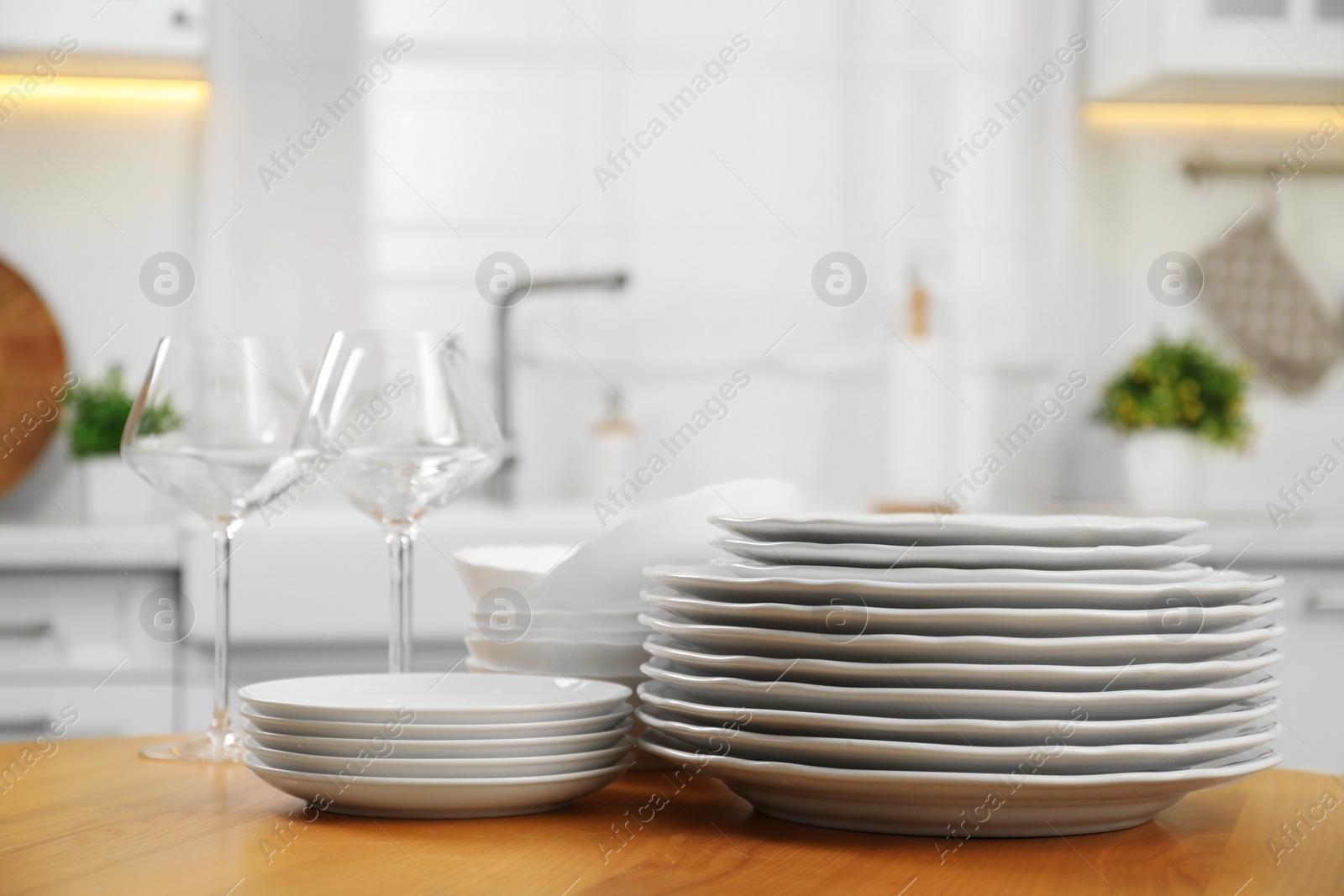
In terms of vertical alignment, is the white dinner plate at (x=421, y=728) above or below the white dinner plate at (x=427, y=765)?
above

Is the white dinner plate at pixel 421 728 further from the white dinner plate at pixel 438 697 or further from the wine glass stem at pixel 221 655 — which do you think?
the wine glass stem at pixel 221 655

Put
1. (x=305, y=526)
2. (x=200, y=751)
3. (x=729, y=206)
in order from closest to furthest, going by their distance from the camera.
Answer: (x=200, y=751) < (x=305, y=526) < (x=729, y=206)

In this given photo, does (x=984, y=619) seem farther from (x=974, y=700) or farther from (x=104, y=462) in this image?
(x=104, y=462)

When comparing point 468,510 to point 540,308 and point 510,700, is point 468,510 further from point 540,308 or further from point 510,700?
point 510,700

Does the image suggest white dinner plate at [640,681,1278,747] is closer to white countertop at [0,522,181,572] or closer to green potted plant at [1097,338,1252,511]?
white countertop at [0,522,181,572]

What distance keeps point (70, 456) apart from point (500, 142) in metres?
0.96

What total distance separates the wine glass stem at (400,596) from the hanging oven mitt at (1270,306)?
224 cm

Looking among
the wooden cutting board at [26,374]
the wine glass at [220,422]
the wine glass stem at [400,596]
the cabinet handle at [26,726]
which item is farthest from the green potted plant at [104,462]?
the wine glass stem at [400,596]

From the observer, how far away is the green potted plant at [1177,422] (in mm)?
2355

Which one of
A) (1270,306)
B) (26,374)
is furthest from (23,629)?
(1270,306)

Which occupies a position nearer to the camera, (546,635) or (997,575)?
(997,575)

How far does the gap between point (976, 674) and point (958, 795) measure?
51mm

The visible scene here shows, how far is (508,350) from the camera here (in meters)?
2.38

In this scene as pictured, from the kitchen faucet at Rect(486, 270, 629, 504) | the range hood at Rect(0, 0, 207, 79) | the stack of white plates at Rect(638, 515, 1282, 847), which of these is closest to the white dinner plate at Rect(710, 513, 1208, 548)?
the stack of white plates at Rect(638, 515, 1282, 847)
